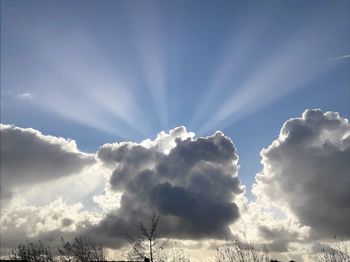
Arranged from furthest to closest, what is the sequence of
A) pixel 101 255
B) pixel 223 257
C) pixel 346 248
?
pixel 101 255 → pixel 223 257 → pixel 346 248

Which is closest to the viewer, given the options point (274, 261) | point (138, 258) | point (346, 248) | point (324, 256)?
point (346, 248)

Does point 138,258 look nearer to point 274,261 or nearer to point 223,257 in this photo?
point 223,257

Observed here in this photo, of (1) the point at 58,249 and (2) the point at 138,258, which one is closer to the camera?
(2) the point at 138,258

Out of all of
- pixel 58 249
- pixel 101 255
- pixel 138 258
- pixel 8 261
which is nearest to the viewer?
pixel 138 258

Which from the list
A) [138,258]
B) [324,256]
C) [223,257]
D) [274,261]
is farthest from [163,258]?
[324,256]

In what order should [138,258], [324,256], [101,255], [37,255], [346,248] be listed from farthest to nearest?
[37,255]
[101,255]
[138,258]
[324,256]
[346,248]

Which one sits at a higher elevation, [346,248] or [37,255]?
[37,255]

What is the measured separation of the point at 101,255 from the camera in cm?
5959

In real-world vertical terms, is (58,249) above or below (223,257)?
above

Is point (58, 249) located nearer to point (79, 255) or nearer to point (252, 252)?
point (79, 255)

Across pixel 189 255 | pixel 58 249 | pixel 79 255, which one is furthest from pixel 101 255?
pixel 189 255

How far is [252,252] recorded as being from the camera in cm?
4834

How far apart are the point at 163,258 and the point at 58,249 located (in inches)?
817

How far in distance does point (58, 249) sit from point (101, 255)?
347 inches
